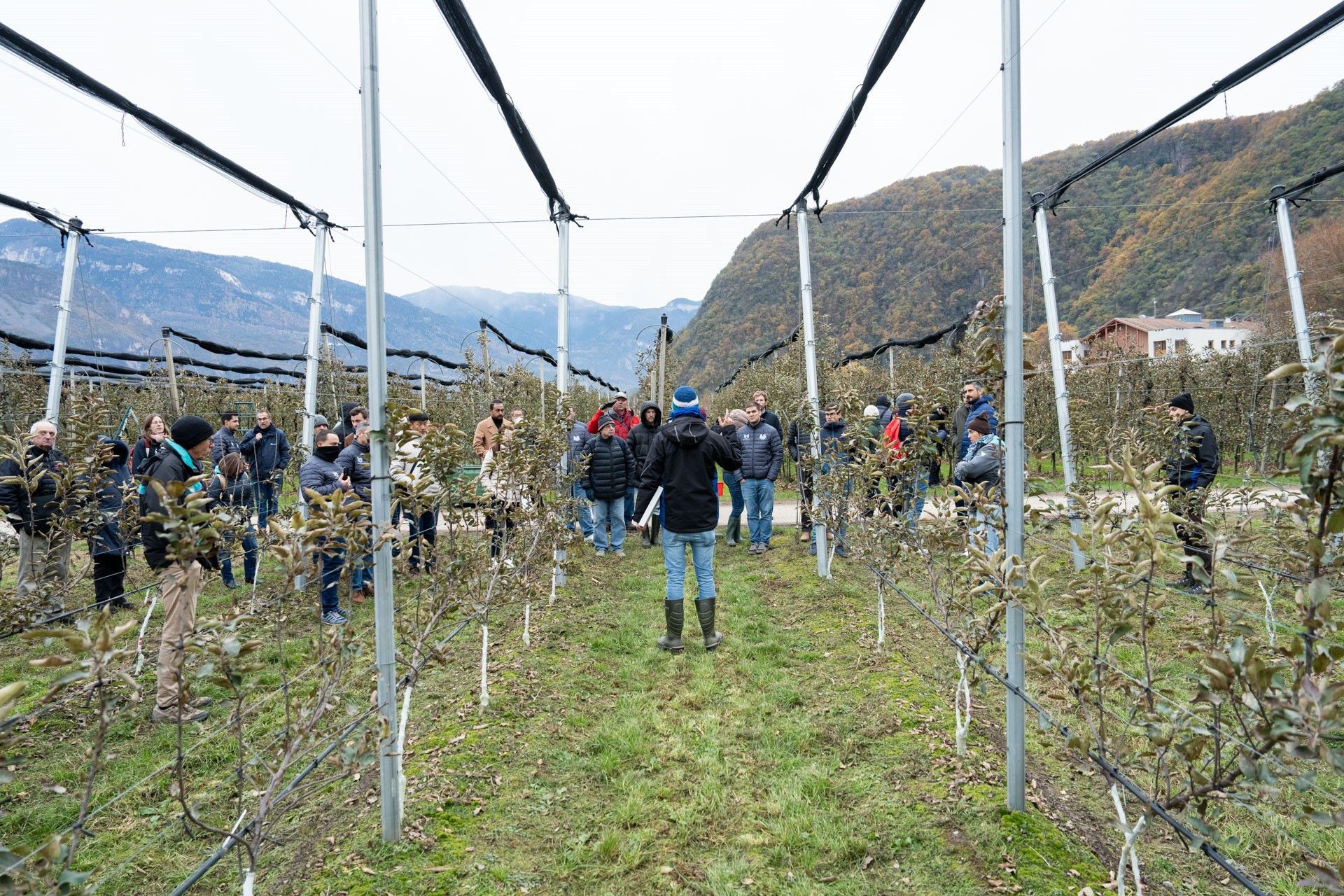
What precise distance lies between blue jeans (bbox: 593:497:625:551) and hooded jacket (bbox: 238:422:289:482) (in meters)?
4.27

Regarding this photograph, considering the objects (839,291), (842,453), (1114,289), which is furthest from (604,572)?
(1114,289)

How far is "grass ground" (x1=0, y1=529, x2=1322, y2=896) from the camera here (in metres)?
3.06

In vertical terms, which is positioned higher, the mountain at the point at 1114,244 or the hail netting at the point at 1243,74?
the mountain at the point at 1114,244

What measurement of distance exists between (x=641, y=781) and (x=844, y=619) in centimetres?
330

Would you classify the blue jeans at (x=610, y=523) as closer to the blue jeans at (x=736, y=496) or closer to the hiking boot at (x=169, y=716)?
the blue jeans at (x=736, y=496)

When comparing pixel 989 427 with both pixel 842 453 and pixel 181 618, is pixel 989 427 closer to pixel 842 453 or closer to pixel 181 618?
pixel 842 453

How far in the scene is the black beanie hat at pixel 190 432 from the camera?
4801mm

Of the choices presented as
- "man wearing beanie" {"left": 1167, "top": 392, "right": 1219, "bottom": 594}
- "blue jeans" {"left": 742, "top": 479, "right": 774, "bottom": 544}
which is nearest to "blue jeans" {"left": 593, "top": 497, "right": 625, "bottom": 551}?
"blue jeans" {"left": 742, "top": 479, "right": 774, "bottom": 544}

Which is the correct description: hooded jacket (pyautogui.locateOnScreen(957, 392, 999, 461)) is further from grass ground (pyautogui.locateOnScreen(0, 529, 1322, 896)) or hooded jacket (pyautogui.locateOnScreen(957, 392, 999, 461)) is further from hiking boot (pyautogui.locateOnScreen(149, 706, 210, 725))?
hiking boot (pyautogui.locateOnScreen(149, 706, 210, 725))

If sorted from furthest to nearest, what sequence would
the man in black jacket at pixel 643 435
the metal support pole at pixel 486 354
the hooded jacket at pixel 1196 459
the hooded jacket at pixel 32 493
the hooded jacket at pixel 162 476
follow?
the metal support pole at pixel 486 354, the man in black jacket at pixel 643 435, the hooded jacket at pixel 1196 459, the hooded jacket at pixel 32 493, the hooded jacket at pixel 162 476

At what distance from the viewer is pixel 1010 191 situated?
3.15 m

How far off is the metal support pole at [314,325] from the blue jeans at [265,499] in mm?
767

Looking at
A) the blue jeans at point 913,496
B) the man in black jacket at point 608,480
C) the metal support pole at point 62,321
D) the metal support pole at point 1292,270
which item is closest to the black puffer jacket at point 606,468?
the man in black jacket at point 608,480

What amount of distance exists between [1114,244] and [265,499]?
6192 cm
